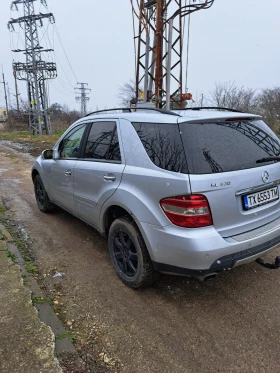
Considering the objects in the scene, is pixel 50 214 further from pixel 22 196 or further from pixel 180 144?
pixel 180 144

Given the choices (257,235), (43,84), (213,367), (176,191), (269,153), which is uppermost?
(43,84)

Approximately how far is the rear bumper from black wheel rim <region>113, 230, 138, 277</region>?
1.25ft

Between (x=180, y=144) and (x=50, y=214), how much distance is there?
3.55 m

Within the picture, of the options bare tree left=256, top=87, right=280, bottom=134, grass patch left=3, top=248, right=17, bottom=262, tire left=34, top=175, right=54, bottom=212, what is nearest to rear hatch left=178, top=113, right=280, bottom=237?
grass patch left=3, top=248, right=17, bottom=262

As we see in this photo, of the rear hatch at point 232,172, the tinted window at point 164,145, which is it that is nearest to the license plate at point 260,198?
the rear hatch at point 232,172

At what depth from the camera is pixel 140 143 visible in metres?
2.70

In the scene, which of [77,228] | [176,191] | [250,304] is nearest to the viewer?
[176,191]

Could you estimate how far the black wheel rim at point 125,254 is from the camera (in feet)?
9.38

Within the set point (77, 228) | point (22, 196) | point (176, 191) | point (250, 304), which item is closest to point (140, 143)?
point (176, 191)

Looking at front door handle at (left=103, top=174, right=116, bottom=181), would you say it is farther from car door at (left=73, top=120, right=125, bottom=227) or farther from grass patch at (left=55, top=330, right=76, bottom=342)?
grass patch at (left=55, top=330, right=76, bottom=342)

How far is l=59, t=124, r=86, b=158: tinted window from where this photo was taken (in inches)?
149

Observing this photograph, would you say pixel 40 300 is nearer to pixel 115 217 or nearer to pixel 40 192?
pixel 115 217

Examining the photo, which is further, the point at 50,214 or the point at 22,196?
the point at 22,196

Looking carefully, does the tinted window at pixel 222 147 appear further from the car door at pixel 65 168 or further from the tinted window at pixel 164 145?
the car door at pixel 65 168
